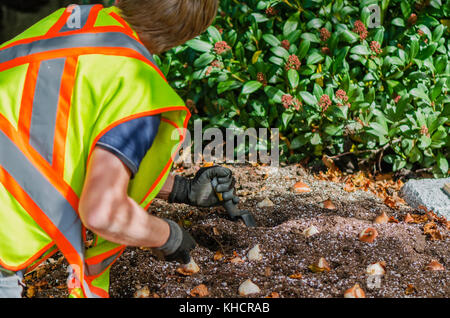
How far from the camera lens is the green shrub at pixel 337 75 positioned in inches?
106

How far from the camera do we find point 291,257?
1986mm

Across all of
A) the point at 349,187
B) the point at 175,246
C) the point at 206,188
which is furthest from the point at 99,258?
the point at 349,187

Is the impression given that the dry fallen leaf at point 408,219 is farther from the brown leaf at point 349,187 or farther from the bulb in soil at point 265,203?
the bulb in soil at point 265,203

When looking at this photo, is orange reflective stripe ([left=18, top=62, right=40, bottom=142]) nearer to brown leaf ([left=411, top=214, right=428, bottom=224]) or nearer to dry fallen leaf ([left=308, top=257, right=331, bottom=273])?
dry fallen leaf ([left=308, top=257, right=331, bottom=273])

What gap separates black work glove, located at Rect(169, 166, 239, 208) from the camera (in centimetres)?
223

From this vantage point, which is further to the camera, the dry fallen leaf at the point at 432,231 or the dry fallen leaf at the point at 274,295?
the dry fallen leaf at the point at 432,231

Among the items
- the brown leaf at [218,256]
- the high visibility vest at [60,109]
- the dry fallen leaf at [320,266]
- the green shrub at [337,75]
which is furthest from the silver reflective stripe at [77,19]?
the green shrub at [337,75]

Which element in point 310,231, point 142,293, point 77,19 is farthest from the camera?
point 310,231

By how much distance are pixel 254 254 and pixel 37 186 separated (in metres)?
0.96

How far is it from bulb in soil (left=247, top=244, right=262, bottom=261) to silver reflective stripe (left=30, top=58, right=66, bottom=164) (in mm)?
982

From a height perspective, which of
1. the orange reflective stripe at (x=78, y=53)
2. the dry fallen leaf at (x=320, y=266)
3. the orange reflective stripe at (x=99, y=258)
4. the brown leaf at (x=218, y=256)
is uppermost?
the orange reflective stripe at (x=78, y=53)

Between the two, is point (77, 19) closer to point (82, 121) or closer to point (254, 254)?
point (82, 121)

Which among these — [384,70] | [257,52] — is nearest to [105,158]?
[257,52]

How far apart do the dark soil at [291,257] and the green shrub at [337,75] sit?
1.58 ft
